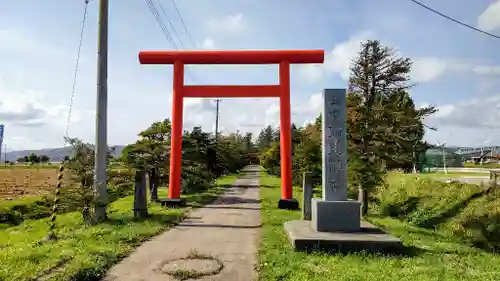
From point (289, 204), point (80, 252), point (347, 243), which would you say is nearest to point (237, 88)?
point (289, 204)

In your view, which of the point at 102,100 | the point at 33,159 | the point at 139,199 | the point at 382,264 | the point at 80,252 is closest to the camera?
the point at 382,264

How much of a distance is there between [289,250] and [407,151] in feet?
39.9

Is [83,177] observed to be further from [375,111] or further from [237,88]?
[375,111]

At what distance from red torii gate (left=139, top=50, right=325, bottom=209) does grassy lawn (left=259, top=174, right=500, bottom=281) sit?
5796 mm

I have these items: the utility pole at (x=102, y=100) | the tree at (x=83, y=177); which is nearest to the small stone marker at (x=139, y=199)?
the utility pole at (x=102, y=100)

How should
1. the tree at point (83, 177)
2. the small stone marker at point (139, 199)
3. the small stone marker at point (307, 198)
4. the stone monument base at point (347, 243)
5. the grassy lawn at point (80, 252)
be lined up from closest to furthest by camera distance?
the grassy lawn at point (80, 252) < the stone monument base at point (347, 243) < the tree at point (83, 177) < the small stone marker at point (307, 198) < the small stone marker at point (139, 199)

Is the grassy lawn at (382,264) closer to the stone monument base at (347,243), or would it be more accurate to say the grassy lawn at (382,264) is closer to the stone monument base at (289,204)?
the stone monument base at (347,243)

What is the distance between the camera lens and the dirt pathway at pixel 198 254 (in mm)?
5883

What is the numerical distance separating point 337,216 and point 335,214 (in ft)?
0.19

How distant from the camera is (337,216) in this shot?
8555mm

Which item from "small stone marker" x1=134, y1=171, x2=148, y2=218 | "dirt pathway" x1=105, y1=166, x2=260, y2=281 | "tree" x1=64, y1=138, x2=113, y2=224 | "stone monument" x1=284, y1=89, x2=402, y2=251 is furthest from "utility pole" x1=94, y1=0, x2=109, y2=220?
"stone monument" x1=284, y1=89, x2=402, y2=251

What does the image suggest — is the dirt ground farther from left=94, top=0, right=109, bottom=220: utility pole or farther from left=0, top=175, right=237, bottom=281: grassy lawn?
left=0, top=175, right=237, bottom=281: grassy lawn

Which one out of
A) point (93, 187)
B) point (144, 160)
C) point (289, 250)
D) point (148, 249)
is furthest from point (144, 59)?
point (289, 250)

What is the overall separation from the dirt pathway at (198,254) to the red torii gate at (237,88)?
3113 mm
